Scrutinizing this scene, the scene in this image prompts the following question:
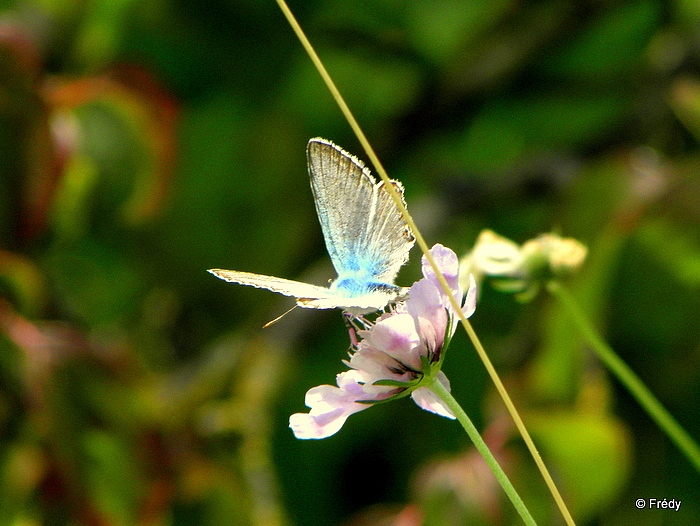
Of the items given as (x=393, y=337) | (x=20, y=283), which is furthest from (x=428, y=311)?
(x=20, y=283)

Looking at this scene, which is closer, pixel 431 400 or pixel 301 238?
pixel 431 400

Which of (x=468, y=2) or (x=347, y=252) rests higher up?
(x=468, y=2)

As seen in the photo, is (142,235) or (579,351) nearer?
(579,351)

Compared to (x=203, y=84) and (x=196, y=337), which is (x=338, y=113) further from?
(x=196, y=337)

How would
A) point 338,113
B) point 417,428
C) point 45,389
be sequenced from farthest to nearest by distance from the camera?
point 338,113, point 417,428, point 45,389

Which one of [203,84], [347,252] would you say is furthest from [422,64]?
[347,252]

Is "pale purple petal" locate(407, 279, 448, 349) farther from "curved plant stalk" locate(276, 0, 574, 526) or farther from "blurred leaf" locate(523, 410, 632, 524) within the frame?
"blurred leaf" locate(523, 410, 632, 524)

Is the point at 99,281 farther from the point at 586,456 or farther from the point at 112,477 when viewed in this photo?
the point at 586,456
